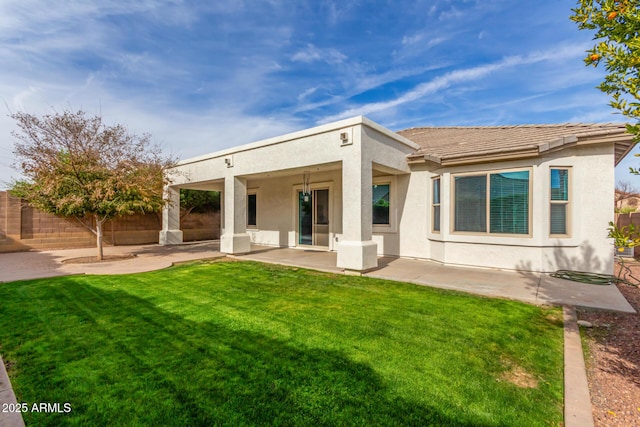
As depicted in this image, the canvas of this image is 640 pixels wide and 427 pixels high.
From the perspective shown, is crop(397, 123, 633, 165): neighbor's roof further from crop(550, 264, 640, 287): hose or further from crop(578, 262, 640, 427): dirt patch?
crop(578, 262, 640, 427): dirt patch

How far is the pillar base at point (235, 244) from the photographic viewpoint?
39.1 feet

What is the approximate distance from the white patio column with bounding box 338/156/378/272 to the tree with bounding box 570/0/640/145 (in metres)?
5.39

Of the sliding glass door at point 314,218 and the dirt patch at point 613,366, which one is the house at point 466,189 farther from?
the dirt patch at point 613,366

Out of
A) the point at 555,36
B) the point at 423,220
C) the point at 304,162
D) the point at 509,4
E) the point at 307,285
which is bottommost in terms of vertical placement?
the point at 307,285

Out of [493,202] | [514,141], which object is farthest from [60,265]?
[514,141]

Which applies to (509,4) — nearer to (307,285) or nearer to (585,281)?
(585,281)

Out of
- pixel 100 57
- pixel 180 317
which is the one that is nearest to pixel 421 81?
pixel 100 57

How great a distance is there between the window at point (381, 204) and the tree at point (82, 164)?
884 centimetres

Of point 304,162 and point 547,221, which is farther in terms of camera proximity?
point 304,162

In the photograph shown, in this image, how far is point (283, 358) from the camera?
11.7 ft

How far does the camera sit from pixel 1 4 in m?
7.00

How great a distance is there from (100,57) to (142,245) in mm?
9697

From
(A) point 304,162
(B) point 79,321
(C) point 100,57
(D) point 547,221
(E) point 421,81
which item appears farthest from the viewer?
(E) point 421,81

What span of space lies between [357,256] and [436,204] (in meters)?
3.85
